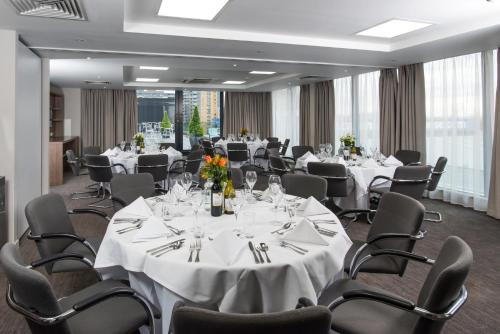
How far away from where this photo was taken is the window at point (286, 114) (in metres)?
12.9

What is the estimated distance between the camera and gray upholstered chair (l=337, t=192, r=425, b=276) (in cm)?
234

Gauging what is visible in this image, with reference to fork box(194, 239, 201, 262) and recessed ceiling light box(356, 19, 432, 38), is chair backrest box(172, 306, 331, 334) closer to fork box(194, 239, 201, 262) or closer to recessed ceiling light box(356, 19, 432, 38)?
fork box(194, 239, 201, 262)

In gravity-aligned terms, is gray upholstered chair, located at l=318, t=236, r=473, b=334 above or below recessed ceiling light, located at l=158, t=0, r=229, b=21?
below

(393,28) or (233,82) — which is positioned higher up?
(233,82)

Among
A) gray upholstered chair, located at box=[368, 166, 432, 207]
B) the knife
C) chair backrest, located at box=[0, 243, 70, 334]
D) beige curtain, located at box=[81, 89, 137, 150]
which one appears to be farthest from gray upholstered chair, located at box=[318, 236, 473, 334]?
beige curtain, located at box=[81, 89, 137, 150]

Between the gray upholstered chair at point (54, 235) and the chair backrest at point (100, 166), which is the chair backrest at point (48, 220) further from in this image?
the chair backrest at point (100, 166)

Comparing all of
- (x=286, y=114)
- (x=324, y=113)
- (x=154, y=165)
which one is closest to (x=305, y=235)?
(x=154, y=165)

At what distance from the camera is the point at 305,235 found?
2.03 metres

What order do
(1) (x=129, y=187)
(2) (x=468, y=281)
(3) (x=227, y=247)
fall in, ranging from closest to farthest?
(3) (x=227, y=247), (2) (x=468, y=281), (1) (x=129, y=187)

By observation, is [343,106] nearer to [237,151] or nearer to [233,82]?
[237,151]

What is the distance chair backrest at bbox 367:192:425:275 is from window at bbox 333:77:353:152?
24.8ft

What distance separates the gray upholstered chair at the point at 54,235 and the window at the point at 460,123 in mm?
6140

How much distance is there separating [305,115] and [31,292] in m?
10.9

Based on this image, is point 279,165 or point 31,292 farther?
point 279,165
